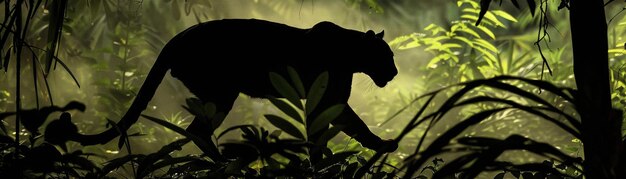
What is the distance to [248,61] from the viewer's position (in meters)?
1.43

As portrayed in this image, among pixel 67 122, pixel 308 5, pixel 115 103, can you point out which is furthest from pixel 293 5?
pixel 67 122

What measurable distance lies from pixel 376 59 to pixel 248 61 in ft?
0.86

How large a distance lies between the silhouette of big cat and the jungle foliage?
4.9 inches

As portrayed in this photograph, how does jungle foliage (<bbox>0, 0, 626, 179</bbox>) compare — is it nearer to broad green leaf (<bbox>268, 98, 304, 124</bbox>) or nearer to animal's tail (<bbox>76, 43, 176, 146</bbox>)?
broad green leaf (<bbox>268, 98, 304, 124</bbox>)

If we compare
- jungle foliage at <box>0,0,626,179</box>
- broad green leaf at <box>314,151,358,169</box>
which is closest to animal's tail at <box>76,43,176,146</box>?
jungle foliage at <box>0,0,626,179</box>

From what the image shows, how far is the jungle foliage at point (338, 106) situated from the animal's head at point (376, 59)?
0.15m

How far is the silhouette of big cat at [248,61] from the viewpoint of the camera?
1402 millimetres

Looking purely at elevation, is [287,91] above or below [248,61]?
above

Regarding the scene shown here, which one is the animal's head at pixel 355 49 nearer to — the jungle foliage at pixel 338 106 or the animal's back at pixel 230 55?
the animal's back at pixel 230 55

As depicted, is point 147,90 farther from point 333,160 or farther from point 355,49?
point 333,160

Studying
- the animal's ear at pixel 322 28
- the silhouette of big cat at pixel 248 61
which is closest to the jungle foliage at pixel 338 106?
the silhouette of big cat at pixel 248 61

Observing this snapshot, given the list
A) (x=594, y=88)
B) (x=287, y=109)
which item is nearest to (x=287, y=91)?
(x=287, y=109)

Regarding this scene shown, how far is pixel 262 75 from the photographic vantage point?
1.42 metres

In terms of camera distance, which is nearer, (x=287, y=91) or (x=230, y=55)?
(x=287, y=91)
